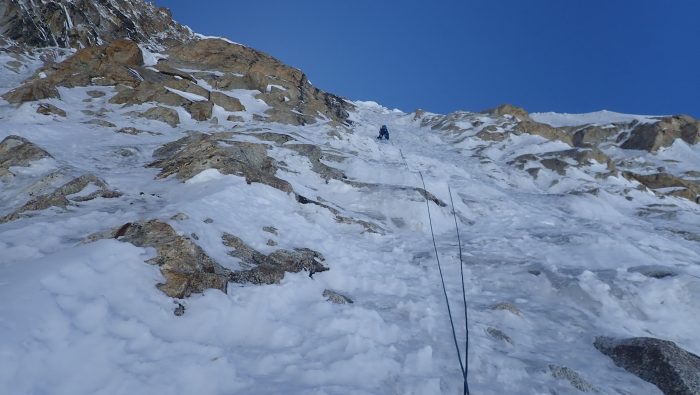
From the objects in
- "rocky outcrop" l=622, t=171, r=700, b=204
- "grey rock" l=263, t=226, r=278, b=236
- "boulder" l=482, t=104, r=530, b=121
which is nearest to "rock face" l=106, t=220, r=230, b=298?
"grey rock" l=263, t=226, r=278, b=236

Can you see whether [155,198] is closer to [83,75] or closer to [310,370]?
[310,370]

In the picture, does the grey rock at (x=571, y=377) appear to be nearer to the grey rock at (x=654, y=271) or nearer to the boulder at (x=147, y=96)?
the grey rock at (x=654, y=271)

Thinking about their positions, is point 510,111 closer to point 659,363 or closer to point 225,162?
point 225,162

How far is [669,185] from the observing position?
32562mm

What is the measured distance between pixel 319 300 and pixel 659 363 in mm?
5054

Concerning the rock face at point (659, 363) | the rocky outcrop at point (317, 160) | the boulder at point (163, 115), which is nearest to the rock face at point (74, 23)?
the boulder at point (163, 115)

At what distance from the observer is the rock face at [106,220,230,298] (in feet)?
20.7

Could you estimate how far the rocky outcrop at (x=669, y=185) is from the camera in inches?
1212

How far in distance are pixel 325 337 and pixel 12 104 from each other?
25485 mm

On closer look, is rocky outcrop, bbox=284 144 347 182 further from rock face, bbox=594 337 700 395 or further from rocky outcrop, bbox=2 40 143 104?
rocky outcrop, bbox=2 40 143 104

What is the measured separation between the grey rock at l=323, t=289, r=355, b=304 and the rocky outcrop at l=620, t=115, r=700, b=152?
178ft

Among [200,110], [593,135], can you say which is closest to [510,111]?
[593,135]

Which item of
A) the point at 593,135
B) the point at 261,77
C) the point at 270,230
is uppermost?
the point at 593,135

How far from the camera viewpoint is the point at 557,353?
650 cm
